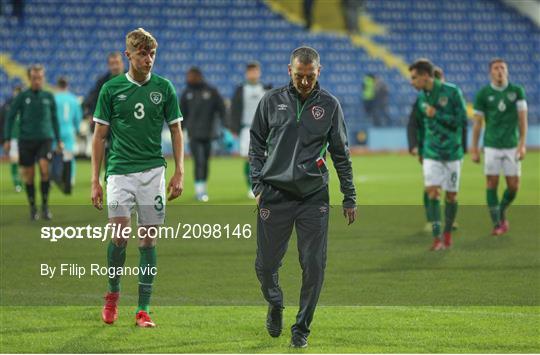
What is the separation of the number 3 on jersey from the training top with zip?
3.36ft

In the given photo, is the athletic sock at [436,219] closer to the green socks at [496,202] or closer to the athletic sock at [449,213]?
the athletic sock at [449,213]

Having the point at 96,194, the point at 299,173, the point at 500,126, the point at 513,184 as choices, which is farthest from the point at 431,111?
the point at 299,173

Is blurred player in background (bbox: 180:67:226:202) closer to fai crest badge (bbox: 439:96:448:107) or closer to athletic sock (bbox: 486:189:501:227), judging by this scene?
athletic sock (bbox: 486:189:501:227)

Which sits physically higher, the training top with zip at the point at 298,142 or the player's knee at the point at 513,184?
the training top with zip at the point at 298,142

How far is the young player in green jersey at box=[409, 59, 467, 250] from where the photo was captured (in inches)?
494

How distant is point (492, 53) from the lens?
137 ft

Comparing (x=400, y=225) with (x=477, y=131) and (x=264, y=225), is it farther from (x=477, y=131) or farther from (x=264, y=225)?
(x=264, y=225)

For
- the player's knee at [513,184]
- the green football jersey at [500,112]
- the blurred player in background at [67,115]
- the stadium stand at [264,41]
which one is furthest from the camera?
the stadium stand at [264,41]

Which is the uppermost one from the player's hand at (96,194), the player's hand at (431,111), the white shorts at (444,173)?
the player's hand at (431,111)

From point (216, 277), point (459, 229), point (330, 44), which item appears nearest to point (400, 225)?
point (459, 229)

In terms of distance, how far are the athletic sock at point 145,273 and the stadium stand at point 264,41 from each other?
2896cm

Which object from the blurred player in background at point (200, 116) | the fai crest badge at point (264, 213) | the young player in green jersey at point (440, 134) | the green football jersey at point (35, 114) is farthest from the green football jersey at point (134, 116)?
the blurred player in background at point (200, 116)

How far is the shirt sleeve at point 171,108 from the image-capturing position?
8.05 meters

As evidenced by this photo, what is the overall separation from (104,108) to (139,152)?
392mm
